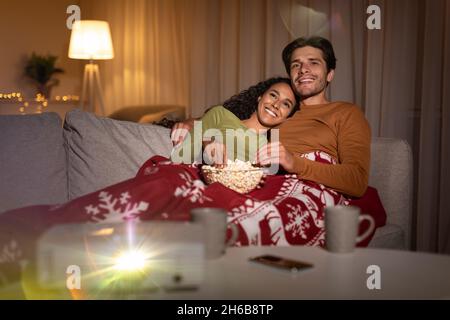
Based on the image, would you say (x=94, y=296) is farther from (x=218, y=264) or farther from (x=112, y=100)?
(x=112, y=100)

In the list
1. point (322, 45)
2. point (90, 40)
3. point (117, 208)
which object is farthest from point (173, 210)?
point (90, 40)

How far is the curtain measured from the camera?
8.31ft

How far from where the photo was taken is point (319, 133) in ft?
5.82

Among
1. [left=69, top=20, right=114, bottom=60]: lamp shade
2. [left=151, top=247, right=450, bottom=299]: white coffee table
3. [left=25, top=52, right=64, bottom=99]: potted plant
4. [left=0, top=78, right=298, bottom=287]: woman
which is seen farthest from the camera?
[left=25, top=52, right=64, bottom=99]: potted plant

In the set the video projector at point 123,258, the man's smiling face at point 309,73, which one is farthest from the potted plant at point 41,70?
the video projector at point 123,258

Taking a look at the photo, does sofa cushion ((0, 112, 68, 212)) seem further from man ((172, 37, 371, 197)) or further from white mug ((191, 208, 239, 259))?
white mug ((191, 208, 239, 259))

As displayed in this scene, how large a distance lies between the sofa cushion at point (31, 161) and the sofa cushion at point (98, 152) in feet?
0.12

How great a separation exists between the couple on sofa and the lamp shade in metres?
2.28

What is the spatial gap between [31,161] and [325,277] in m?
1.06

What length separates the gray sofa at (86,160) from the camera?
1.59 m

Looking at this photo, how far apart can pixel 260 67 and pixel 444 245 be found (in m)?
1.43

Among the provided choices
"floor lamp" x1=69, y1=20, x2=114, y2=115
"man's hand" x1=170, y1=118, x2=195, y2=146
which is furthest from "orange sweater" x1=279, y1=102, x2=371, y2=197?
"floor lamp" x1=69, y1=20, x2=114, y2=115

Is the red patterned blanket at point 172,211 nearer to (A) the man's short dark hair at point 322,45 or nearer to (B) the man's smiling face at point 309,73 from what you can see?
(B) the man's smiling face at point 309,73

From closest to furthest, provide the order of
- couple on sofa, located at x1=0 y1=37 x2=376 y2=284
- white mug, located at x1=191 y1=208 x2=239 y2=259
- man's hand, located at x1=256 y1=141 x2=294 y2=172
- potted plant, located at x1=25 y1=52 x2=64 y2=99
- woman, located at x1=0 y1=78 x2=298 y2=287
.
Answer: white mug, located at x1=191 y1=208 x2=239 y2=259 → woman, located at x1=0 y1=78 x2=298 y2=287 → couple on sofa, located at x1=0 y1=37 x2=376 y2=284 → man's hand, located at x1=256 y1=141 x2=294 y2=172 → potted plant, located at x1=25 y1=52 x2=64 y2=99
